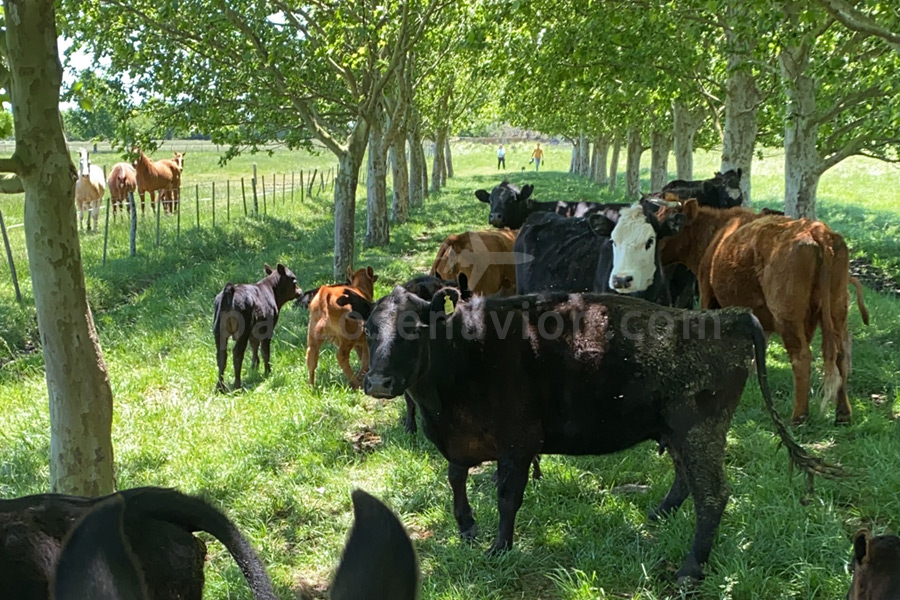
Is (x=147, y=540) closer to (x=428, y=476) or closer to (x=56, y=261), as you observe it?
(x=56, y=261)

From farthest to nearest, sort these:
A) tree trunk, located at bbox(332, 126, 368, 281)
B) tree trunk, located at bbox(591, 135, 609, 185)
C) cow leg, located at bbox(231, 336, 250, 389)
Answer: tree trunk, located at bbox(591, 135, 609, 185)
tree trunk, located at bbox(332, 126, 368, 281)
cow leg, located at bbox(231, 336, 250, 389)

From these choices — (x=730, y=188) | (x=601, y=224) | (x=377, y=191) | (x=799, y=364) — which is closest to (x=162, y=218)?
(x=377, y=191)

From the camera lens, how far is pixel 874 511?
470 centimetres

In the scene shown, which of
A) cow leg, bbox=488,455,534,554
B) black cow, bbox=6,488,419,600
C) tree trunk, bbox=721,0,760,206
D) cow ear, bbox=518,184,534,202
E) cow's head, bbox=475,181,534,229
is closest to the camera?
black cow, bbox=6,488,419,600

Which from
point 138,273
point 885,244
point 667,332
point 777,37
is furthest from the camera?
point 885,244

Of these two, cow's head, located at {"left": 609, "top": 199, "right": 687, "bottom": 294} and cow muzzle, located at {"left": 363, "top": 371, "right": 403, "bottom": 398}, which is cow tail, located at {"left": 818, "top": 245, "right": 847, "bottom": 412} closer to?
cow's head, located at {"left": 609, "top": 199, "right": 687, "bottom": 294}

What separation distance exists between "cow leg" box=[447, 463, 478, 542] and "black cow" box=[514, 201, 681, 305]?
2.57m

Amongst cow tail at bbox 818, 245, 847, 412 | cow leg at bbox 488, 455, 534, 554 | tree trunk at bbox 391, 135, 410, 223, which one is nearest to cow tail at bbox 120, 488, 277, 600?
cow leg at bbox 488, 455, 534, 554

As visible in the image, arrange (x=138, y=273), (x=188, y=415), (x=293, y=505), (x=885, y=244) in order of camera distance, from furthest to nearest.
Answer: (x=885, y=244) < (x=138, y=273) < (x=188, y=415) < (x=293, y=505)

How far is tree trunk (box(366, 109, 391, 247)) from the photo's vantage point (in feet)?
54.7

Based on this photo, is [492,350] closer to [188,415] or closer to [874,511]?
[874,511]

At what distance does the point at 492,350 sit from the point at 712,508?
5.18 feet

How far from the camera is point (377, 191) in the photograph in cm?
1672

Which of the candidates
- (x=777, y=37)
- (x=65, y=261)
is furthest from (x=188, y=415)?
(x=777, y=37)
